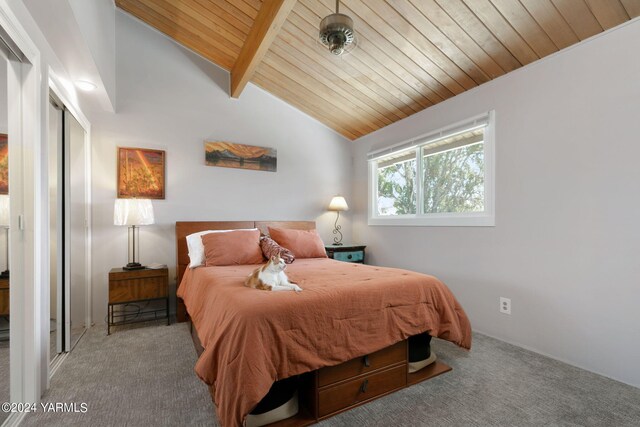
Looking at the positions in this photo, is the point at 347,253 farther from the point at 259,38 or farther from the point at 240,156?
the point at 259,38

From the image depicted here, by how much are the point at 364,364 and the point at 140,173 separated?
9.69 ft

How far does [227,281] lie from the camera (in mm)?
1997

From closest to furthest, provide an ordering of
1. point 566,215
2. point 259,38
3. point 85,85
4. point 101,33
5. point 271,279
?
point 271,279, point 566,215, point 101,33, point 85,85, point 259,38

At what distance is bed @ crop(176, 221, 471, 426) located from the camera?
1331mm

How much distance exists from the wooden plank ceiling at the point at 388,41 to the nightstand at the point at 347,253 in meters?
1.69

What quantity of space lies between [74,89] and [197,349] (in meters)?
2.44

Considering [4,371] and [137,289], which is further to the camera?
[137,289]

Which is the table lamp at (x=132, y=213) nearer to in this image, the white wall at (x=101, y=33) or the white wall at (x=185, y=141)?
the white wall at (x=185, y=141)

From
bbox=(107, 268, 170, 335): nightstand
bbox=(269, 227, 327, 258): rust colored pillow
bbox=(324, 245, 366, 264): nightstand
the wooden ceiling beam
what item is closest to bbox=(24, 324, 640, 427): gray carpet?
bbox=(107, 268, 170, 335): nightstand

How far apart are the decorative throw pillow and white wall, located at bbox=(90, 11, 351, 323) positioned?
831 mm

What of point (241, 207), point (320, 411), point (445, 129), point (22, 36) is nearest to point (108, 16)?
point (22, 36)

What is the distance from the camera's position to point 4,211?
1557mm

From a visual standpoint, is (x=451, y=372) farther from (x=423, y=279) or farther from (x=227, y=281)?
(x=227, y=281)

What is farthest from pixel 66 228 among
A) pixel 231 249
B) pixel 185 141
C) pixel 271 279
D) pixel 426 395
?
pixel 426 395
